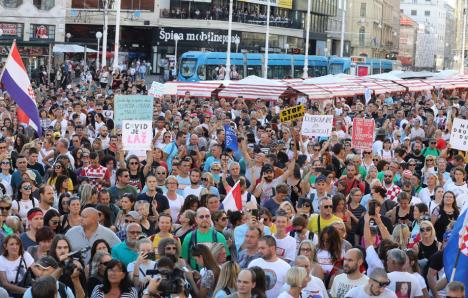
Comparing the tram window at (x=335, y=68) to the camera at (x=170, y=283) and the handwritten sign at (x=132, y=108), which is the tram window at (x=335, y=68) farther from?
the camera at (x=170, y=283)

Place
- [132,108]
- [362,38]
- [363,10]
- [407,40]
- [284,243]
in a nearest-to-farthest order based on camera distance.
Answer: [284,243] → [132,108] → [362,38] → [363,10] → [407,40]

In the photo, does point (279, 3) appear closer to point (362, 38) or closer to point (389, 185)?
point (362, 38)

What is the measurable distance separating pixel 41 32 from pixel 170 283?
5708cm

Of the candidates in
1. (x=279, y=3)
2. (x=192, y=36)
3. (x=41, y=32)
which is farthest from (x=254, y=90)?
(x=279, y=3)

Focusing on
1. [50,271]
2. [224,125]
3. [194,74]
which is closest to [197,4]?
[194,74]

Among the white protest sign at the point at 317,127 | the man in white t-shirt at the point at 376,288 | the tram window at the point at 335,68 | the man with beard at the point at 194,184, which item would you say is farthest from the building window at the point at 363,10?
the man in white t-shirt at the point at 376,288

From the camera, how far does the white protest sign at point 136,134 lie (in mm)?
17109

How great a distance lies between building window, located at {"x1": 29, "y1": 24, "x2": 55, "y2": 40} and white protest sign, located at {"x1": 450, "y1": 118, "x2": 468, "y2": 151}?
48.5 m

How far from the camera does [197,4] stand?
80188 mm

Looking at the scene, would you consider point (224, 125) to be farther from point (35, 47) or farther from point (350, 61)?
point (350, 61)

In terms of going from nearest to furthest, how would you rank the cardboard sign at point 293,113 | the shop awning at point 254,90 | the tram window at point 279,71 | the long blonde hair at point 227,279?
the long blonde hair at point 227,279 < the cardboard sign at point 293,113 < the shop awning at point 254,90 < the tram window at point 279,71

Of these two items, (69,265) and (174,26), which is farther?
(174,26)

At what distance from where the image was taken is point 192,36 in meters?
79.6

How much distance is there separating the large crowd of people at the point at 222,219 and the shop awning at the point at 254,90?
46.8 ft
